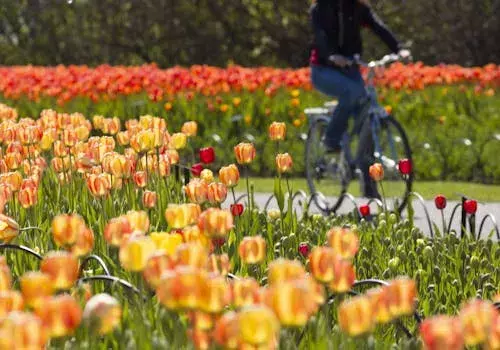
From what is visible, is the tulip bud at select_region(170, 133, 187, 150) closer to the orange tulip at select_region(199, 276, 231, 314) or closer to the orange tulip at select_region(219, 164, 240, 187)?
the orange tulip at select_region(219, 164, 240, 187)

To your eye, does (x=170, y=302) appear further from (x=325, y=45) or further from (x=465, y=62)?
(x=465, y=62)

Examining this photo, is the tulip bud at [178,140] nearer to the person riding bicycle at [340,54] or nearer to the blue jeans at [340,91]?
the person riding bicycle at [340,54]

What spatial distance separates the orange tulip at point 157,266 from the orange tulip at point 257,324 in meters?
0.38


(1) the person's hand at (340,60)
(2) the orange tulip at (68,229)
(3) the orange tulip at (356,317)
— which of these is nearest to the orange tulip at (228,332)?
(3) the orange tulip at (356,317)

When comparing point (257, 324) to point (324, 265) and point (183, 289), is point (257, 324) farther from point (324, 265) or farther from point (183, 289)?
point (324, 265)

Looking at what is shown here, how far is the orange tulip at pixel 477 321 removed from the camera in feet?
8.02

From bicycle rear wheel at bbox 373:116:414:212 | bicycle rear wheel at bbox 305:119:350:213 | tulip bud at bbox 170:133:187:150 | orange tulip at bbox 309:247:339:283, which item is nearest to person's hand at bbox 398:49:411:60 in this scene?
bicycle rear wheel at bbox 373:116:414:212

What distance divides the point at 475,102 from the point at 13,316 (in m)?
11.0

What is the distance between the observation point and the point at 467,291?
502 centimetres

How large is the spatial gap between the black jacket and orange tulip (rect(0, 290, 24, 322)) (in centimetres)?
658

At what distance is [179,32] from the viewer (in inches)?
888

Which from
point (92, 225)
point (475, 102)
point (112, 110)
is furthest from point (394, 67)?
point (92, 225)

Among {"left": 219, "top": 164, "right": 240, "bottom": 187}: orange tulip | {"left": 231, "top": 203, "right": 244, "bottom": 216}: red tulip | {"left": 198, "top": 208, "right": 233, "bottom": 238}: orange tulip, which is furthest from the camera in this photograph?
{"left": 231, "top": 203, "right": 244, "bottom": 216}: red tulip

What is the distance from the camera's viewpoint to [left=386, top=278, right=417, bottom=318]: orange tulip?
2594 millimetres
